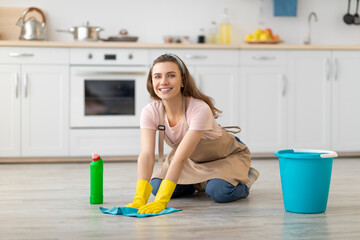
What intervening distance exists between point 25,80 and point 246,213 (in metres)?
2.62

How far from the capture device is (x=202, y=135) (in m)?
2.41

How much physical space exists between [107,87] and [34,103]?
615mm

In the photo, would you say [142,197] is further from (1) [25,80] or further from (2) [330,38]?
(2) [330,38]

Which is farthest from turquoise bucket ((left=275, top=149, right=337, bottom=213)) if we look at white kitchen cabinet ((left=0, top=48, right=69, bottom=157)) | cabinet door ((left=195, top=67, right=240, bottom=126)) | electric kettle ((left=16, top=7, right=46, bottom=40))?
electric kettle ((left=16, top=7, right=46, bottom=40))

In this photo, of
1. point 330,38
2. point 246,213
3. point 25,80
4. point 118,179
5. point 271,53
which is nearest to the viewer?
point 246,213

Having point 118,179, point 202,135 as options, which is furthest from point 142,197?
point 118,179

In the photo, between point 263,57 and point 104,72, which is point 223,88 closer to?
point 263,57

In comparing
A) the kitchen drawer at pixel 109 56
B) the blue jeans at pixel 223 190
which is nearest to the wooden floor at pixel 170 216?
the blue jeans at pixel 223 190

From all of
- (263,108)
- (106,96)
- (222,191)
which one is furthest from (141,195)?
(263,108)

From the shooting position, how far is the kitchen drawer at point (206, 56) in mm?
4352

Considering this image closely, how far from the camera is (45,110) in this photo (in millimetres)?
4234

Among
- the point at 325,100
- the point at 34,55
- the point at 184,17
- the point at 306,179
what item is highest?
the point at 184,17

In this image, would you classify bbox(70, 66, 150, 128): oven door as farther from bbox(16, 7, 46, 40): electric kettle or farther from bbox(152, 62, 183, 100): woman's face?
bbox(152, 62, 183, 100): woman's face

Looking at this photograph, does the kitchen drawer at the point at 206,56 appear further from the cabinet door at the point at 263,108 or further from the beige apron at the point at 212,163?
the beige apron at the point at 212,163
